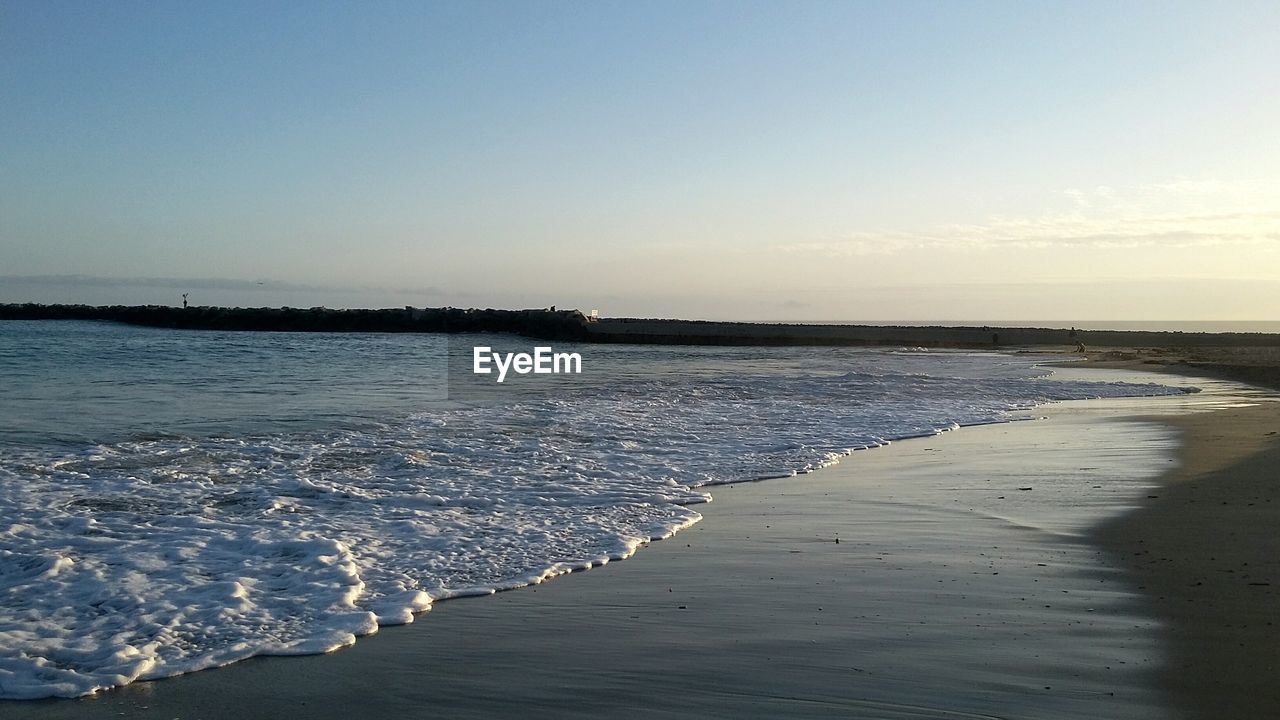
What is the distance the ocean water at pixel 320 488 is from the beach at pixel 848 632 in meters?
0.45

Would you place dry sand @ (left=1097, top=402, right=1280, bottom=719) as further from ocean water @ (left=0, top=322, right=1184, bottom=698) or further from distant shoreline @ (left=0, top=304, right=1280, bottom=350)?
distant shoreline @ (left=0, top=304, right=1280, bottom=350)

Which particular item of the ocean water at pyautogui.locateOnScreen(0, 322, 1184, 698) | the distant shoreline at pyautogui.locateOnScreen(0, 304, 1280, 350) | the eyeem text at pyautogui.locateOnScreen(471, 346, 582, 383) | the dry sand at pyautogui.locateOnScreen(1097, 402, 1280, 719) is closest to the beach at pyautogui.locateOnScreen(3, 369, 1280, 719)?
the dry sand at pyautogui.locateOnScreen(1097, 402, 1280, 719)

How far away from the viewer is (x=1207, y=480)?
9.22 metres

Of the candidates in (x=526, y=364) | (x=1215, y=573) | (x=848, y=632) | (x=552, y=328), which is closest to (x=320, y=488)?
(x=848, y=632)

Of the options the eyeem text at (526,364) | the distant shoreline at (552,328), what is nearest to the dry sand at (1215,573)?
the eyeem text at (526,364)

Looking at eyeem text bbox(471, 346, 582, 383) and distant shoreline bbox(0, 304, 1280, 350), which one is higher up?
distant shoreline bbox(0, 304, 1280, 350)

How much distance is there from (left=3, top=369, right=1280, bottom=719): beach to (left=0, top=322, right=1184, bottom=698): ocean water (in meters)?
0.45

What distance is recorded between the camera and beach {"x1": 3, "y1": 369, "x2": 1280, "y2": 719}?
4023 millimetres

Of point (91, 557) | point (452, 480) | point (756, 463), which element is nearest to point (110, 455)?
point (452, 480)

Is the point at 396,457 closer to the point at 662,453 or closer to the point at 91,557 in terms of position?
the point at 662,453

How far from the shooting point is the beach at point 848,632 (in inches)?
158

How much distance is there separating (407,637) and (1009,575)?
3.61 meters

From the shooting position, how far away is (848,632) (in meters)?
4.87

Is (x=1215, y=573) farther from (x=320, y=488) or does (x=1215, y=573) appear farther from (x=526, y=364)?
(x=526, y=364)
